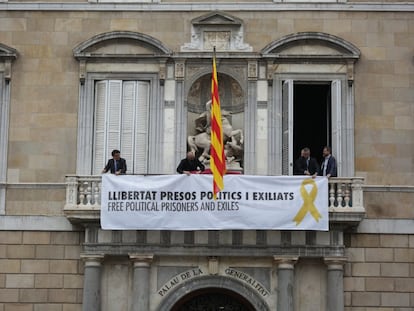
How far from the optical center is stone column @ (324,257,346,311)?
27016 millimetres

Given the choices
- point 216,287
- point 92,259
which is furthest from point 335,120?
point 92,259

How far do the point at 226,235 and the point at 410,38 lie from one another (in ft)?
24.1

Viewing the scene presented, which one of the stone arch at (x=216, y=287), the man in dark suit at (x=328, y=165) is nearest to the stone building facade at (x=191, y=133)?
the stone arch at (x=216, y=287)

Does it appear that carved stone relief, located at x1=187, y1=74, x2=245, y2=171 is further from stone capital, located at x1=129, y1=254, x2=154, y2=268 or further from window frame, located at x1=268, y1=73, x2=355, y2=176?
stone capital, located at x1=129, y1=254, x2=154, y2=268

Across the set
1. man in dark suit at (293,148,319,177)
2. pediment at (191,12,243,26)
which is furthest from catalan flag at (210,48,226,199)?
man in dark suit at (293,148,319,177)

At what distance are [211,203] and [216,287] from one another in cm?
220

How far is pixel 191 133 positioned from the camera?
95.1 ft

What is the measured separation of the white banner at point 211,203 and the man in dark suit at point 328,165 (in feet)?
2.23

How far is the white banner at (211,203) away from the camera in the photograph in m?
26.9

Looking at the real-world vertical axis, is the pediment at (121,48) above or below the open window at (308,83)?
above

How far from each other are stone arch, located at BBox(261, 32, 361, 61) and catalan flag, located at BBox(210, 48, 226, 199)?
2.09 meters

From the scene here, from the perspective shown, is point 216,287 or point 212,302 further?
point 212,302

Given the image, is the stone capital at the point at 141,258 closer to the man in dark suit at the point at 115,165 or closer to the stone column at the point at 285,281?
the man in dark suit at the point at 115,165

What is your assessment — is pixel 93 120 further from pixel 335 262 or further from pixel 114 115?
pixel 335 262
